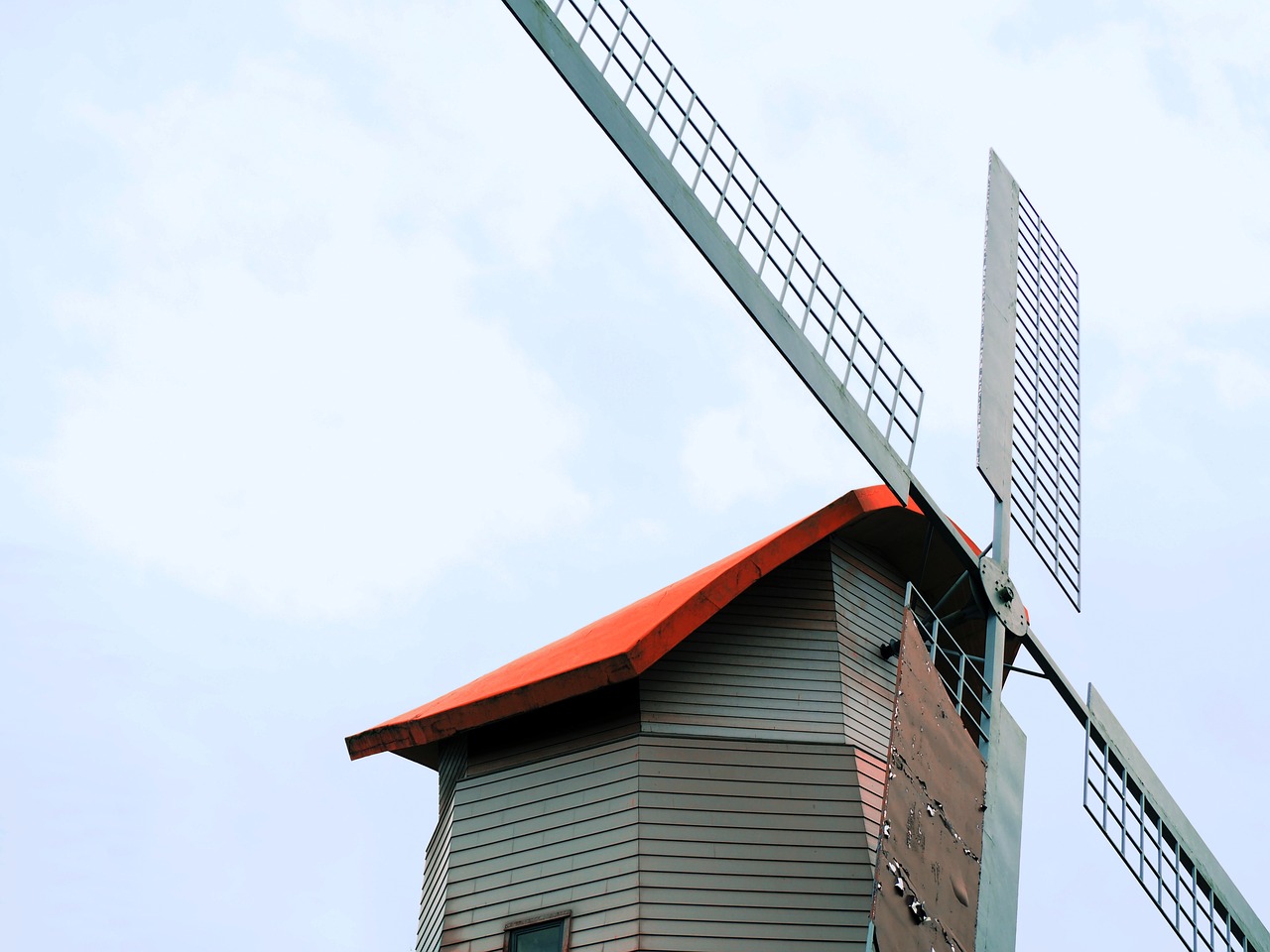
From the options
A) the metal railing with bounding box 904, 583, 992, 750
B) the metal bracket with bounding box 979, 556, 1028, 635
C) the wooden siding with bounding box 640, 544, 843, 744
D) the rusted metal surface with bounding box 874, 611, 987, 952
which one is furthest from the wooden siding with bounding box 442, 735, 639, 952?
the metal bracket with bounding box 979, 556, 1028, 635

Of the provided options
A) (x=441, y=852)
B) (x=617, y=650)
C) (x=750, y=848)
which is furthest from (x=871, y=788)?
(x=441, y=852)

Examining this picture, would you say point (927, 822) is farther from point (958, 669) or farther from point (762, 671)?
point (762, 671)

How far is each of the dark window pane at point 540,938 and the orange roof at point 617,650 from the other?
1.53 metres

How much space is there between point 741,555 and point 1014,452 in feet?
11.3

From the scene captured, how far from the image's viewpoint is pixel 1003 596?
45.4ft

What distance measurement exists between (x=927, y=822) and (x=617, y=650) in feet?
8.07

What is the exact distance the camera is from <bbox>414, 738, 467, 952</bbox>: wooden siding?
1309 cm

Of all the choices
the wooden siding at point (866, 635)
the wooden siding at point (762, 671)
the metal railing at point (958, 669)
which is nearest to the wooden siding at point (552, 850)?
the wooden siding at point (762, 671)

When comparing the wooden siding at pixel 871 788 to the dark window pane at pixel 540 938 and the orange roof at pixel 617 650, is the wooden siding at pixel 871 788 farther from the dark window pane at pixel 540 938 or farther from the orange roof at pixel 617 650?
the dark window pane at pixel 540 938

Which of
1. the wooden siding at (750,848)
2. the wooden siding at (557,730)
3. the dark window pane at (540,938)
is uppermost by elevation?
the wooden siding at (557,730)

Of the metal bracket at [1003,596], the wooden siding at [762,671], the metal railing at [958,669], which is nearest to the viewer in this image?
the metal railing at [958,669]

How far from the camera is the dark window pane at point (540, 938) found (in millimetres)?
12078

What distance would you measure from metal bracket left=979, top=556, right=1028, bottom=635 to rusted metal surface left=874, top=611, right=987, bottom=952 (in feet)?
6.54

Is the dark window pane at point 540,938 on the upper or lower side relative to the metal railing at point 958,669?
lower
